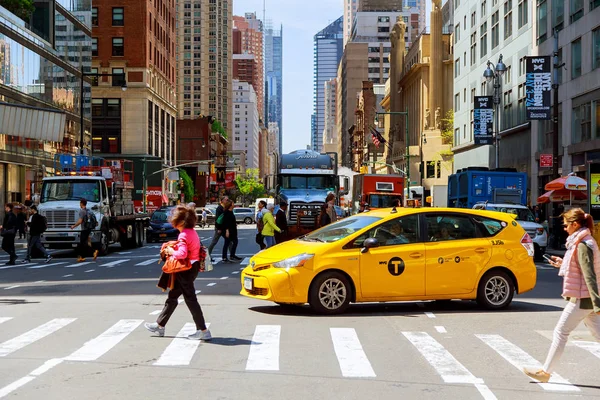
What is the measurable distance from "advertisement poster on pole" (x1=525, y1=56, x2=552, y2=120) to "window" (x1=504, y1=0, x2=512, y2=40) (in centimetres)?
1604

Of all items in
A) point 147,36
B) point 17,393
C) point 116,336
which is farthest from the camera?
point 147,36

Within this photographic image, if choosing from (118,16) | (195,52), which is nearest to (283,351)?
(118,16)

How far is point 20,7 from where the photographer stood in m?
54.4

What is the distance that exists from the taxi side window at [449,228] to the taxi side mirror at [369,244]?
101 centimetres

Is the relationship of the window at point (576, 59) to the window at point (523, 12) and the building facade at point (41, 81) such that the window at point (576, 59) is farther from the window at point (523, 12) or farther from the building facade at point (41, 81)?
the building facade at point (41, 81)

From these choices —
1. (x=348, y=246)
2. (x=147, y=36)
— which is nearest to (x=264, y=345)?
(x=348, y=246)

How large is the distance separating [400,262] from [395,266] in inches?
4.1

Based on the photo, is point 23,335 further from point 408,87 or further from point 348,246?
point 408,87

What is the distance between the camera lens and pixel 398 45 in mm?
134000

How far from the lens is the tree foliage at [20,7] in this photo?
53156 mm

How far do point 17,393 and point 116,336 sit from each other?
3.59 meters

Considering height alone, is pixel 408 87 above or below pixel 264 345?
above

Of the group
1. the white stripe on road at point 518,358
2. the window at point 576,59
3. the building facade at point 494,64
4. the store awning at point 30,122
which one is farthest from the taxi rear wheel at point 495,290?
the building facade at point 494,64

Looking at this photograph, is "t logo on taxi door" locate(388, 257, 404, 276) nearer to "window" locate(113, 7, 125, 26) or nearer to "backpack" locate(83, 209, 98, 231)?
"backpack" locate(83, 209, 98, 231)
